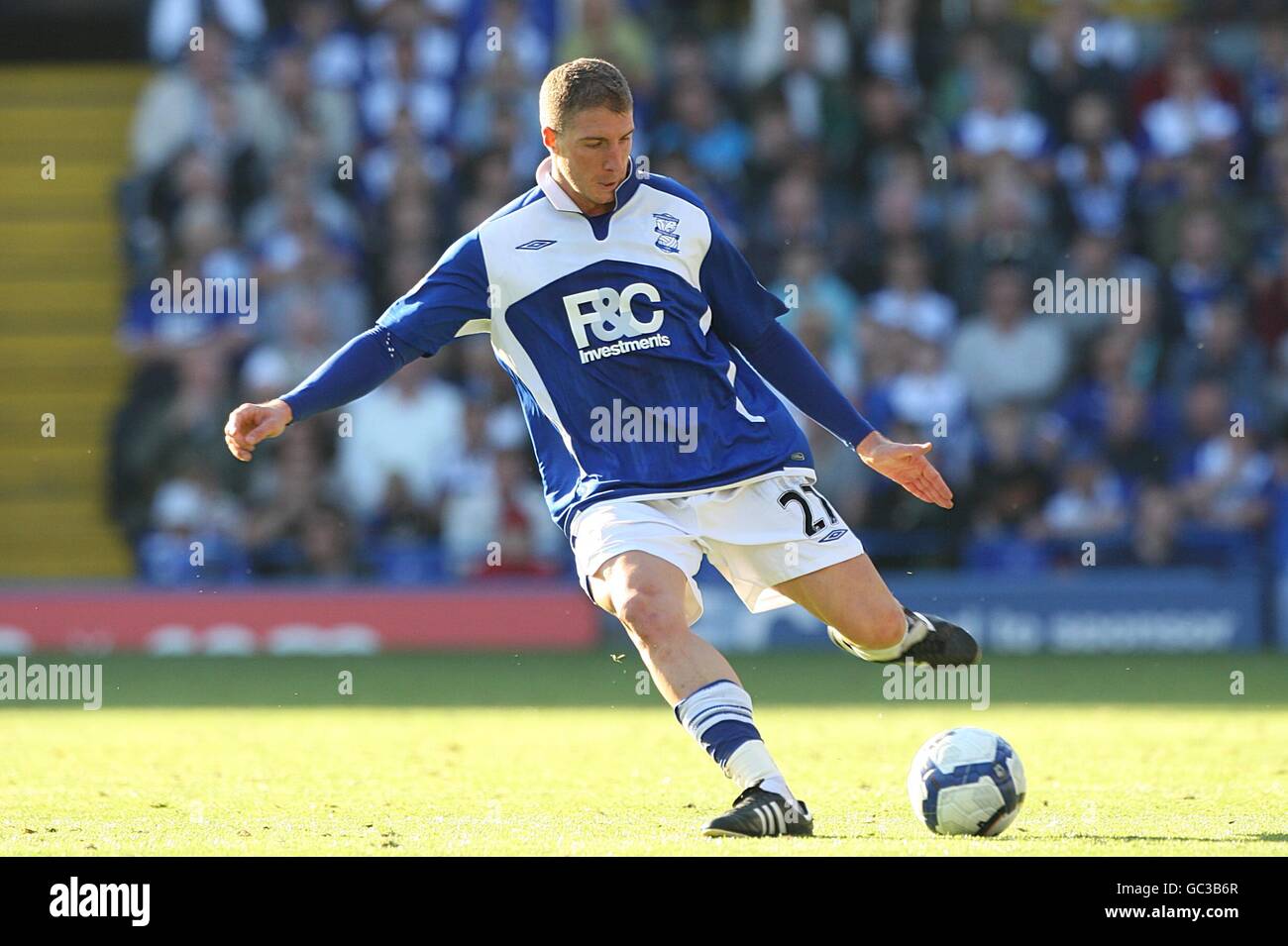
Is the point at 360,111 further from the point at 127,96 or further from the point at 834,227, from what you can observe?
the point at 834,227

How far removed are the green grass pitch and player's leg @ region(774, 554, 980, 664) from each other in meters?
0.52

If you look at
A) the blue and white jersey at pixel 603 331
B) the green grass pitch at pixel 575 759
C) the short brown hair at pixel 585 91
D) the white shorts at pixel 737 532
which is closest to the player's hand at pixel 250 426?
the blue and white jersey at pixel 603 331

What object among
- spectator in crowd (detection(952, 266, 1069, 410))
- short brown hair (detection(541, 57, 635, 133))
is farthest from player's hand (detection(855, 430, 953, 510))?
spectator in crowd (detection(952, 266, 1069, 410))

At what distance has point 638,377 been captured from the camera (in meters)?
6.42

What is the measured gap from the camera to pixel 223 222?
50.7ft

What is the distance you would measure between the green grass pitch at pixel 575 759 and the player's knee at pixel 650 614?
590 millimetres

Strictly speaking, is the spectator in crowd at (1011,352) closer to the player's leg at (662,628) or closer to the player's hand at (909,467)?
the player's hand at (909,467)

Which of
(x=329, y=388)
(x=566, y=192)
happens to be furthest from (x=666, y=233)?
(x=329, y=388)

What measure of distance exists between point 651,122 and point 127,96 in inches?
200

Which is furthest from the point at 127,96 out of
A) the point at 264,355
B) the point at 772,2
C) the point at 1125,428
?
the point at 1125,428

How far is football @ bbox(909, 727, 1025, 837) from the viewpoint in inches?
229

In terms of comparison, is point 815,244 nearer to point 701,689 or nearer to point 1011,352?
point 1011,352

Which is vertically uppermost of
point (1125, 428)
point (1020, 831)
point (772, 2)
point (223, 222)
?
point (772, 2)

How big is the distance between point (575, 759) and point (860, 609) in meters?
1.91
